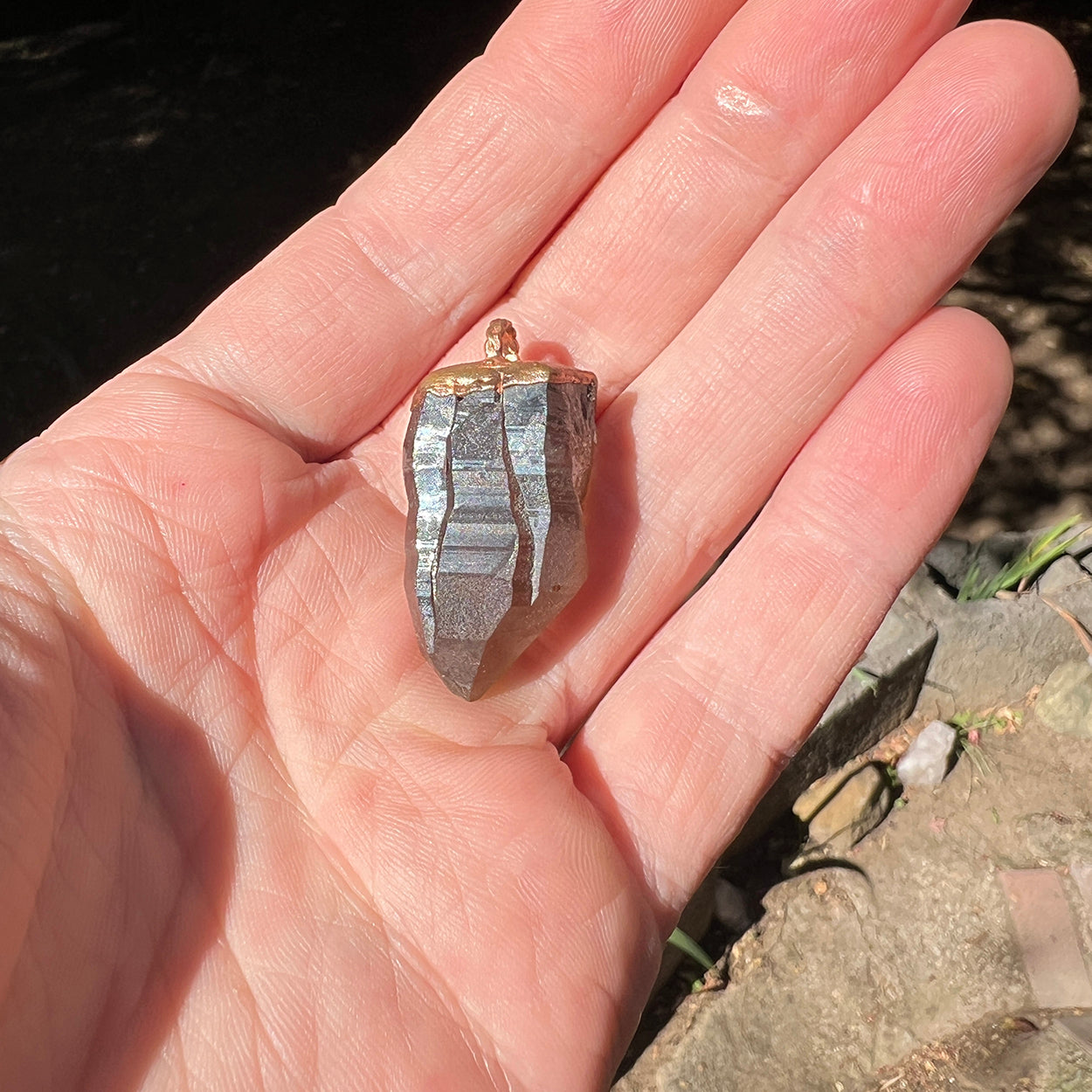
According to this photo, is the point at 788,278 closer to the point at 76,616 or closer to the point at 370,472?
the point at 370,472

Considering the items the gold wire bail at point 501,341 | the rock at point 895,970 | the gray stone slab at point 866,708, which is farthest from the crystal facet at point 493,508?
the rock at point 895,970

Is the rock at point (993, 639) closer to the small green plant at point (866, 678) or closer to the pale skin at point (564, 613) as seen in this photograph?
the small green plant at point (866, 678)

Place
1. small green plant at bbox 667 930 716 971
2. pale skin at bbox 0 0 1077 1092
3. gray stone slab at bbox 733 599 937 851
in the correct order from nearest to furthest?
pale skin at bbox 0 0 1077 1092
small green plant at bbox 667 930 716 971
gray stone slab at bbox 733 599 937 851

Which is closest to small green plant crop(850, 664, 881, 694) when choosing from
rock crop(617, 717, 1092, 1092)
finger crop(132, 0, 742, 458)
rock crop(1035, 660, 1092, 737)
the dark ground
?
rock crop(617, 717, 1092, 1092)

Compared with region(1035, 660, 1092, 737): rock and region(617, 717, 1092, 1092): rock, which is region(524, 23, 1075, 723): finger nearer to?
region(617, 717, 1092, 1092): rock

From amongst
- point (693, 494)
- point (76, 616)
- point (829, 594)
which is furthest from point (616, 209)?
point (76, 616)

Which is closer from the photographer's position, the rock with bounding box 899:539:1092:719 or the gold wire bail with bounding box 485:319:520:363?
the gold wire bail with bounding box 485:319:520:363

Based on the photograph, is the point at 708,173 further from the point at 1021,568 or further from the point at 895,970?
the point at 895,970
